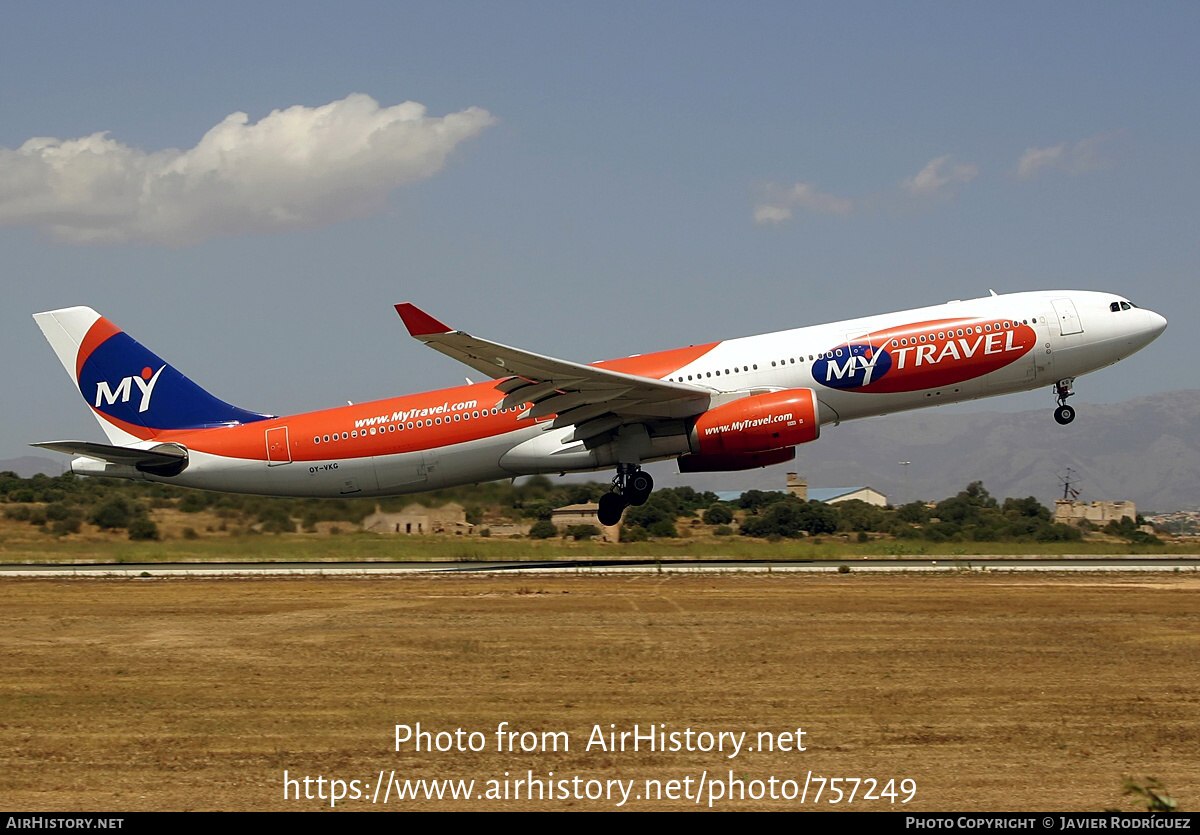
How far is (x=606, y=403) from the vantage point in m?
27.7

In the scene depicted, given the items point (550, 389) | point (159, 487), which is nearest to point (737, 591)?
point (550, 389)

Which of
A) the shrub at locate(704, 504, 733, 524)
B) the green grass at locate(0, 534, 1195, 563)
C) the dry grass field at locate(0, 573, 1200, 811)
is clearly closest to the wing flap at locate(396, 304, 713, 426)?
the green grass at locate(0, 534, 1195, 563)

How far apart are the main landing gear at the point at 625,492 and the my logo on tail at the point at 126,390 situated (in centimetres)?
1219

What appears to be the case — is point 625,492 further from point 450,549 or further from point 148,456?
point 148,456

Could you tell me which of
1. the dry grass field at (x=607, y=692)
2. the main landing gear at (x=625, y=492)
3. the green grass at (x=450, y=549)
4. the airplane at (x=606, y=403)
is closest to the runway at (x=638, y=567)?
the green grass at (x=450, y=549)

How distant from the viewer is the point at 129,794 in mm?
8977

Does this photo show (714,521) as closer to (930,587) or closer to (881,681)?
(930,587)

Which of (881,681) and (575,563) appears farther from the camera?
(575,563)

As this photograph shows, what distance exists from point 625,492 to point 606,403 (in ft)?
9.05

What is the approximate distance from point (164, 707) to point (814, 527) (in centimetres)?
2944

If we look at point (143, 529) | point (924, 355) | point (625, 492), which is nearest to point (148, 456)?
point (143, 529)

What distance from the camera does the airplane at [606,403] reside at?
27.4 meters

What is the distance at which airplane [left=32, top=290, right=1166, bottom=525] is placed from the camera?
2736 centimetres
